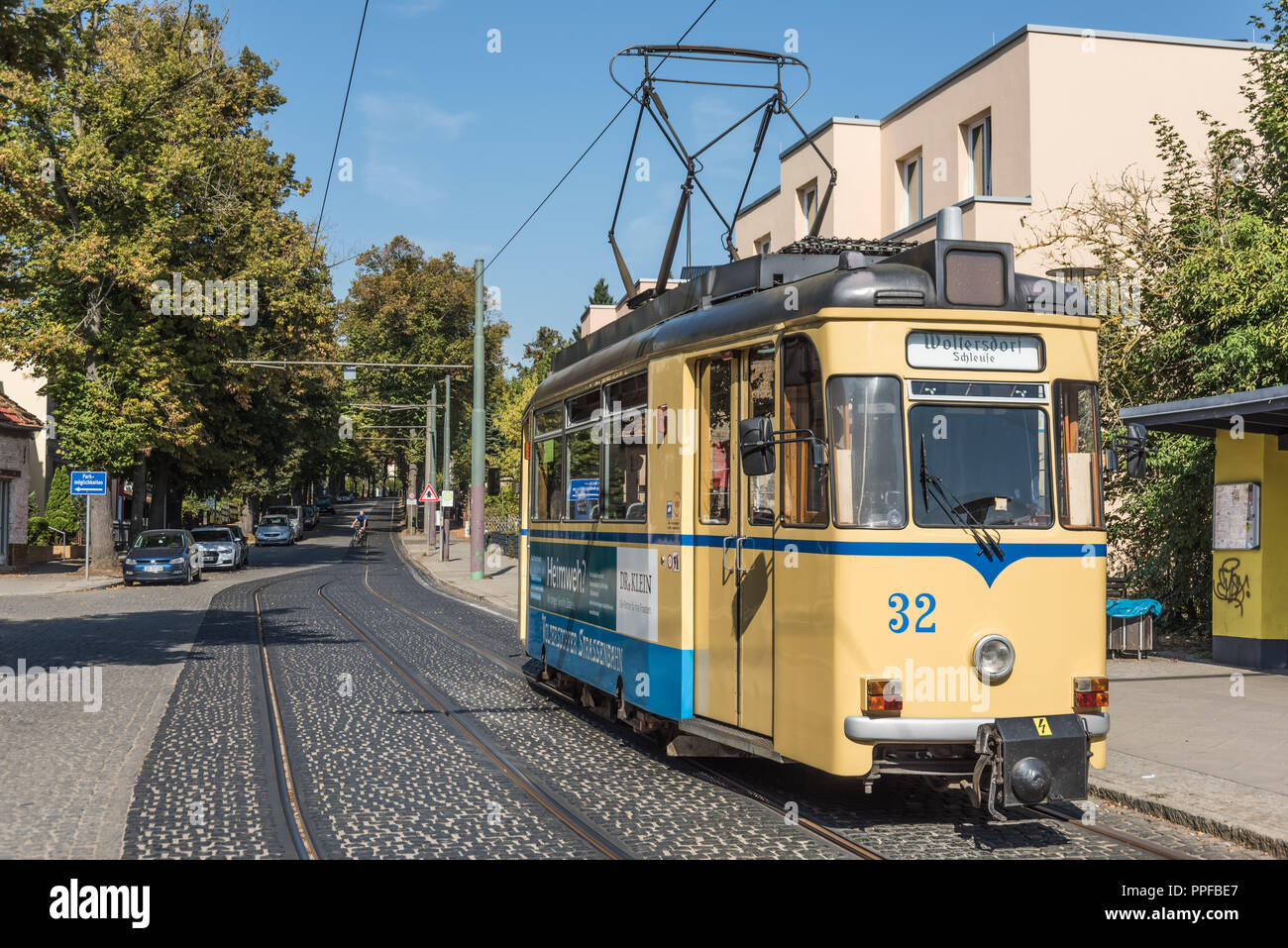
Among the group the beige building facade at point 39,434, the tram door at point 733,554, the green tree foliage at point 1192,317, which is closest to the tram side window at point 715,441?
the tram door at point 733,554

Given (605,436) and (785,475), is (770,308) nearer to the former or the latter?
(785,475)

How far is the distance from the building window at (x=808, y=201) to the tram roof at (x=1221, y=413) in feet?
51.3

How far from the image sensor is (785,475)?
24.1 ft

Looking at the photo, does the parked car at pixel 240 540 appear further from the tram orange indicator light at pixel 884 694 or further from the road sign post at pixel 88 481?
the tram orange indicator light at pixel 884 694

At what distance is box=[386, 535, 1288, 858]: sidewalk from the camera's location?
287 inches

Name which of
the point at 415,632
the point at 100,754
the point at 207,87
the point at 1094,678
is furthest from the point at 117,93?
the point at 1094,678

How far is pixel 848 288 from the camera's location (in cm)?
701

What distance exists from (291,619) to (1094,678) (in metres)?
17.2

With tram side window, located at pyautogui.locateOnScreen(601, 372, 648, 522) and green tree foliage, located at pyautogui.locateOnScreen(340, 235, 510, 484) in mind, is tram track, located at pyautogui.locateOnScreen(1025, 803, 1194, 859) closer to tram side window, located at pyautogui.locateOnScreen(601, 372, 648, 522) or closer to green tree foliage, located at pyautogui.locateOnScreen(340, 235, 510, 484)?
tram side window, located at pyautogui.locateOnScreen(601, 372, 648, 522)

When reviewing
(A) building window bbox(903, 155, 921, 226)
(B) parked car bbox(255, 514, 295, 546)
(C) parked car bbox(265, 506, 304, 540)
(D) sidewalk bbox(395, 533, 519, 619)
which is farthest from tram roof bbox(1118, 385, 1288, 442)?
(C) parked car bbox(265, 506, 304, 540)

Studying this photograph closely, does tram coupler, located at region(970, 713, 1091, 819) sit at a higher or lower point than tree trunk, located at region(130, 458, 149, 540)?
lower

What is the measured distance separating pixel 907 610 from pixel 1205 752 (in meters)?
3.92

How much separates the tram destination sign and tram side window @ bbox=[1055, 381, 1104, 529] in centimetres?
26

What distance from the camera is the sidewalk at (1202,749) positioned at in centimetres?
728
